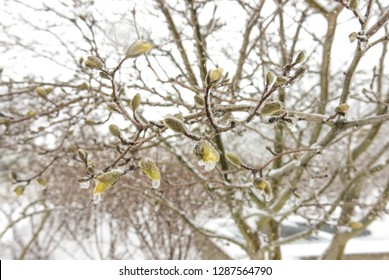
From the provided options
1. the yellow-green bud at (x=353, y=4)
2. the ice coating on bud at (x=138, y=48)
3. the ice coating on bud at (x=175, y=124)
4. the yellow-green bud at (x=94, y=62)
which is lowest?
the ice coating on bud at (x=175, y=124)

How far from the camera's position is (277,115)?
1.25 meters

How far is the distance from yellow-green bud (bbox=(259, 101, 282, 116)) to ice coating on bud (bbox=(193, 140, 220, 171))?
0.67ft

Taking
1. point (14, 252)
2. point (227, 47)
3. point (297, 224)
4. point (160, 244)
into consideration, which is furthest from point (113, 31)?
point (14, 252)

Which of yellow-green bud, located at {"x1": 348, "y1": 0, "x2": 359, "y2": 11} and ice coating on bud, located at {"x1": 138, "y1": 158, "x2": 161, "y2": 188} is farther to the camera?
yellow-green bud, located at {"x1": 348, "y1": 0, "x2": 359, "y2": 11}

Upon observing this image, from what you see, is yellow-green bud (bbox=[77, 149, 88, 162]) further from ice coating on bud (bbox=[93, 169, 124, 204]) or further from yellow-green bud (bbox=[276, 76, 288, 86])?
yellow-green bud (bbox=[276, 76, 288, 86])

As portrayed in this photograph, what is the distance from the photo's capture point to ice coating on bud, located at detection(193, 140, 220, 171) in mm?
992

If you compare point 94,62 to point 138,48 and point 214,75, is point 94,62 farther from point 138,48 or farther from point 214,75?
point 214,75

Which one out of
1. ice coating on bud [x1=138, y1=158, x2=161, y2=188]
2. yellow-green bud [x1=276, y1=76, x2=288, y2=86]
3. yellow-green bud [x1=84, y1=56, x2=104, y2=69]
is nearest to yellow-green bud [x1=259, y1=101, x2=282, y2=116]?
yellow-green bud [x1=276, y1=76, x2=288, y2=86]

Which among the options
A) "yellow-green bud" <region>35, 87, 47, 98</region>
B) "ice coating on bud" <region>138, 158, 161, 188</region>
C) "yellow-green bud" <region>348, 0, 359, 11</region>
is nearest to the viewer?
"ice coating on bud" <region>138, 158, 161, 188</region>

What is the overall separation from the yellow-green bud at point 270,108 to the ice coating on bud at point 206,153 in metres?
0.21

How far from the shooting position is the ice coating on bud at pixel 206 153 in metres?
0.99

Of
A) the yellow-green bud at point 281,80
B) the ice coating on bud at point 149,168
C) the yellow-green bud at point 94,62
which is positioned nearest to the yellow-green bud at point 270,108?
the yellow-green bud at point 281,80

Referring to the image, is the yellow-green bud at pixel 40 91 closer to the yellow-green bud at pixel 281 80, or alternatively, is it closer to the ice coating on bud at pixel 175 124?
the ice coating on bud at pixel 175 124
